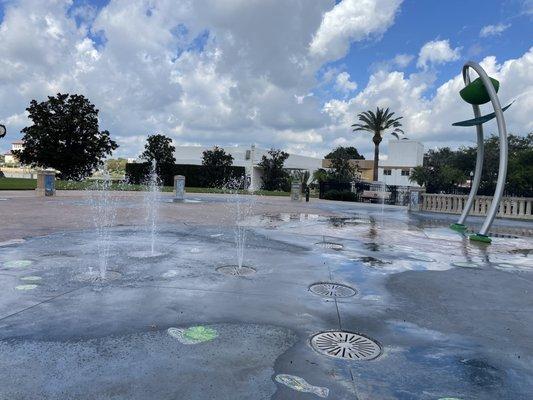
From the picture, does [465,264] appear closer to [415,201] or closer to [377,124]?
[415,201]

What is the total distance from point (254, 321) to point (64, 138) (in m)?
40.1

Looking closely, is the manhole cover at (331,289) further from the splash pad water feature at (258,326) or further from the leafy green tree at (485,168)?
the leafy green tree at (485,168)

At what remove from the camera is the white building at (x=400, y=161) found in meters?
66.4

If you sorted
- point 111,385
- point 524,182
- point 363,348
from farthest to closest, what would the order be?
point 524,182
point 363,348
point 111,385

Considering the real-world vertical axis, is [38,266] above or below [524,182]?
below

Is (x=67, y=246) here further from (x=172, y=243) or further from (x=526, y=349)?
(x=526, y=349)

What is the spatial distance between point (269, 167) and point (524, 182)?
23.8m

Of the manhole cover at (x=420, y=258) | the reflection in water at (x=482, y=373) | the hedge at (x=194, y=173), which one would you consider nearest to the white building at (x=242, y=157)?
the hedge at (x=194, y=173)

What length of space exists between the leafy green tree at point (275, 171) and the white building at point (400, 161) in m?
24.5

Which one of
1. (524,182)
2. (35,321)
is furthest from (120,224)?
(524,182)

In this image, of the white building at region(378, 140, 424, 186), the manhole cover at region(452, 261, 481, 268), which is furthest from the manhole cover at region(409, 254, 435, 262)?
the white building at region(378, 140, 424, 186)

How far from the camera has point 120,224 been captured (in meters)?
12.0

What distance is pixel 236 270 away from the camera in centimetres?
676

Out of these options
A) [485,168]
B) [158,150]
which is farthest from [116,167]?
[485,168]
